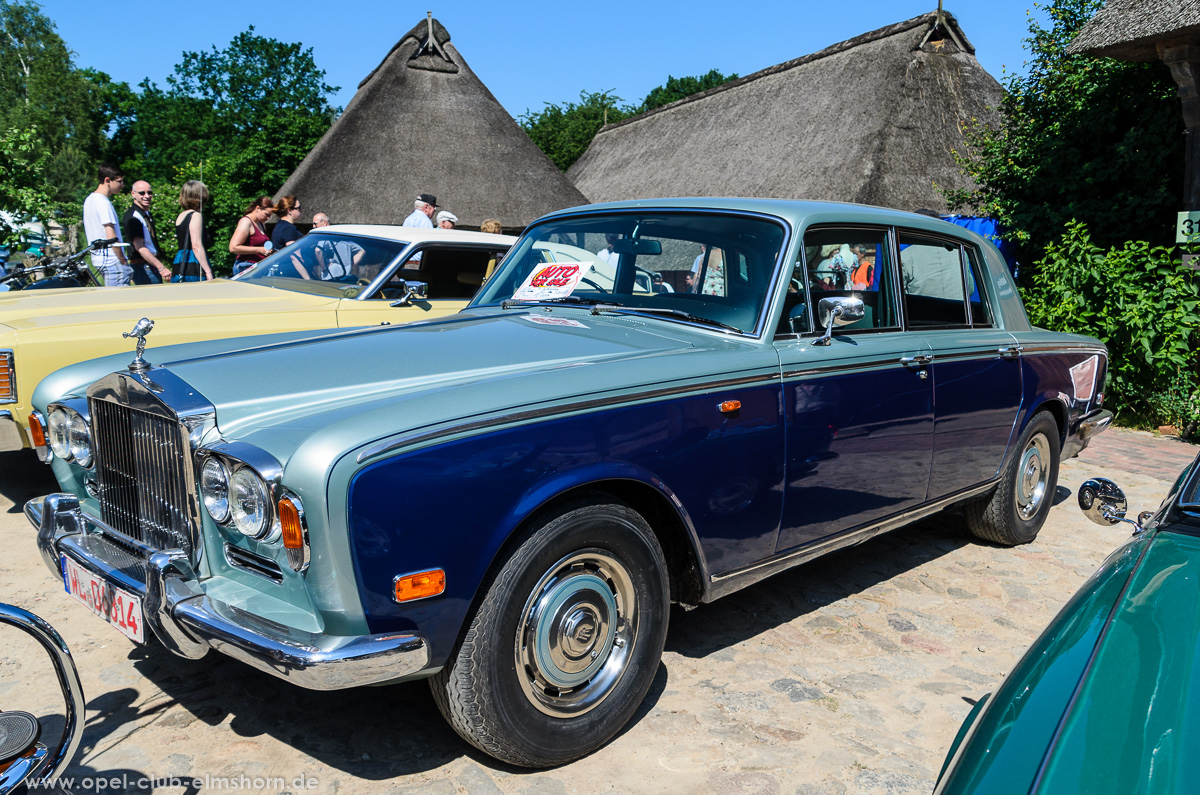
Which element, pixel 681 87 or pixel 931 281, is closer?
pixel 931 281

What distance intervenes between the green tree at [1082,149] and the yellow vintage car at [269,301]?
684cm

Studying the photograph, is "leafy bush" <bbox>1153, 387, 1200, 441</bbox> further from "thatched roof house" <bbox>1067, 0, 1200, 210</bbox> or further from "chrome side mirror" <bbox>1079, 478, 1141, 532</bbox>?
"chrome side mirror" <bbox>1079, 478, 1141, 532</bbox>

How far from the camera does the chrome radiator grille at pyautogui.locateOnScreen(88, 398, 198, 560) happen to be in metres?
2.46

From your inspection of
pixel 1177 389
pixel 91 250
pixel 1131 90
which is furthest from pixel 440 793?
pixel 1131 90

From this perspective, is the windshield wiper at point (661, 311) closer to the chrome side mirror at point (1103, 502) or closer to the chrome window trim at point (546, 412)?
the chrome window trim at point (546, 412)

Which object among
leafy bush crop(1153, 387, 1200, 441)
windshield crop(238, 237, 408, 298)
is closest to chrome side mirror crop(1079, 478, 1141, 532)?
windshield crop(238, 237, 408, 298)

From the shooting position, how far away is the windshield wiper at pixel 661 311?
129 inches

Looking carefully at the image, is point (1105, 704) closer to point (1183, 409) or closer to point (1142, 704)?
point (1142, 704)

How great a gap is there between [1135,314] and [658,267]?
6546mm

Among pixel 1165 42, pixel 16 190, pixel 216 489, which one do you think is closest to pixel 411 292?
pixel 216 489

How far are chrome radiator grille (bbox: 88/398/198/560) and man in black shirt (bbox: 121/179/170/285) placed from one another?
5.57 m

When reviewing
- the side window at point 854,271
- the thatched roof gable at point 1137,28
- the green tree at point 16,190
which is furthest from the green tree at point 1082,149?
the green tree at point 16,190

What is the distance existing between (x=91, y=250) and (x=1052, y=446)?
7425 mm

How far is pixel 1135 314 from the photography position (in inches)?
320
